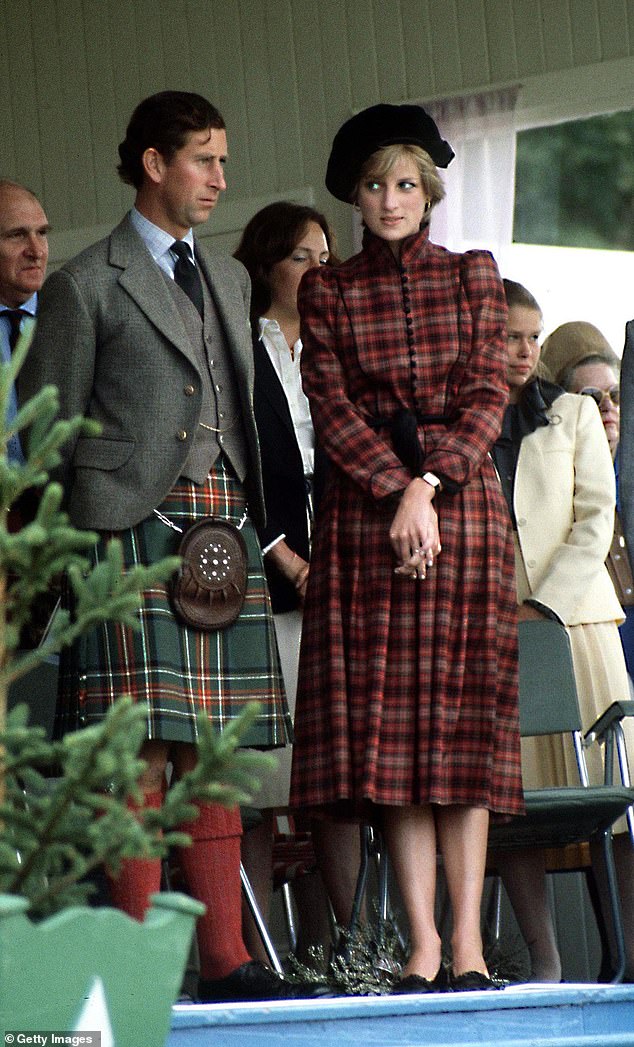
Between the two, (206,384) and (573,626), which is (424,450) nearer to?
(206,384)

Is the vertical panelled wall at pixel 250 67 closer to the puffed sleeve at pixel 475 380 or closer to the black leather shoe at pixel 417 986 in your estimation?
the puffed sleeve at pixel 475 380

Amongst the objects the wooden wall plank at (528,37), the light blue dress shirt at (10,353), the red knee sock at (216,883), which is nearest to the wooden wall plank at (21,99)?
the wooden wall plank at (528,37)

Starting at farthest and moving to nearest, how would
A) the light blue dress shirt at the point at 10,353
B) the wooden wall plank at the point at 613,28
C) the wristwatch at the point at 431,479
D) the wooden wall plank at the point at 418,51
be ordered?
the wooden wall plank at the point at 418,51, the wooden wall plank at the point at 613,28, the light blue dress shirt at the point at 10,353, the wristwatch at the point at 431,479

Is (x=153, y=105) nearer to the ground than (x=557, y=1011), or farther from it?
farther from it

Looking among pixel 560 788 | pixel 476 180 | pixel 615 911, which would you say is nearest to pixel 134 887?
pixel 560 788

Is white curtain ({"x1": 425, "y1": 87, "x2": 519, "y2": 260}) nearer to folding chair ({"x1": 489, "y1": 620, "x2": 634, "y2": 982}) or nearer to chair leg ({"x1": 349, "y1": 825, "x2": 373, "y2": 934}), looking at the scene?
folding chair ({"x1": 489, "y1": 620, "x2": 634, "y2": 982})

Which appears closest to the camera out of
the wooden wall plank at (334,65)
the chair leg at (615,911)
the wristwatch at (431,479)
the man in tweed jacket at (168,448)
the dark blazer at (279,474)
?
the man in tweed jacket at (168,448)

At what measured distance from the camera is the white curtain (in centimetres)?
577

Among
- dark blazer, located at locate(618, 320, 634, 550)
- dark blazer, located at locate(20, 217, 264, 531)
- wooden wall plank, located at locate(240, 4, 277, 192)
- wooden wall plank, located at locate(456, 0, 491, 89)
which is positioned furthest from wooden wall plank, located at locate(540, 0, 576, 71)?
dark blazer, located at locate(20, 217, 264, 531)

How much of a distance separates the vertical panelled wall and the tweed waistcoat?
121 inches

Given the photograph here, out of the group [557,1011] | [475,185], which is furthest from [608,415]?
Answer: [557,1011]

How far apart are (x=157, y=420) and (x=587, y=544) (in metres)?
1.43

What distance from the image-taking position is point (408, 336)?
297 centimetres

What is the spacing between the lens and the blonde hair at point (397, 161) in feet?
9.87
